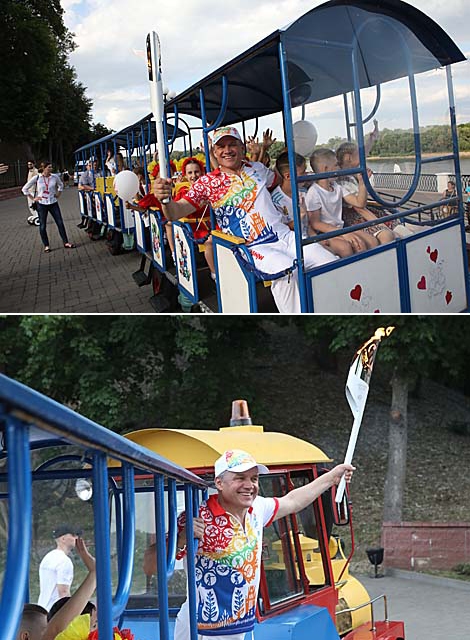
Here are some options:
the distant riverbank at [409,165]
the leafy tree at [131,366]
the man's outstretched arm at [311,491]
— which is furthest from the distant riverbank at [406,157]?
the leafy tree at [131,366]

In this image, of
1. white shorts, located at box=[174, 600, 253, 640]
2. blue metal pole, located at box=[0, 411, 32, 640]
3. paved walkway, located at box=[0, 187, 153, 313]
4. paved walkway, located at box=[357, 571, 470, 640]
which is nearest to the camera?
blue metal pole, located at box=[0, 411, 32, 640]

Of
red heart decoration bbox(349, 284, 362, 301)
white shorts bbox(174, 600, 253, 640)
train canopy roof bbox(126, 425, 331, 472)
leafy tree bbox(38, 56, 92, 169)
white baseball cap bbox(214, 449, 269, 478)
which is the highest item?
leafy tree bbox(38, 56, 92, 169)

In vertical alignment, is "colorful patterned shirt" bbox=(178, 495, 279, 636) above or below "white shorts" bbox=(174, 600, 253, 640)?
above

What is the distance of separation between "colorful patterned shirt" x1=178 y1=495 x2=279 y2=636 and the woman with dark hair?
8751 millimetres

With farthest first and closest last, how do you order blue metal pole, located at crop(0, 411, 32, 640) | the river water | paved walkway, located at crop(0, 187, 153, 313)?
paved walkway, located at crop(0, 187, 153, 313)
the river water
blue metal pole, located at crop(0, 411, 32, 640)

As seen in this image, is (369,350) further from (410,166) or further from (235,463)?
(410,166)

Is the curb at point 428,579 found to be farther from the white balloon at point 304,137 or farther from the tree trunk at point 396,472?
the white balloon at point 304,137

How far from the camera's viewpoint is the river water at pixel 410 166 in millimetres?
4730

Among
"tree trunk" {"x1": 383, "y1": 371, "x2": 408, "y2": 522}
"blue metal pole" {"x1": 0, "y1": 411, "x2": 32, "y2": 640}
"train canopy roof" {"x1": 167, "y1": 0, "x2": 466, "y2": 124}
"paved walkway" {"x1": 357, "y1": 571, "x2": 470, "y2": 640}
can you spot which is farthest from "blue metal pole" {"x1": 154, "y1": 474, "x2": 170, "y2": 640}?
"tree trunk" {"x1": 383, "y1": 371, "x2": 408, "y2": 522}

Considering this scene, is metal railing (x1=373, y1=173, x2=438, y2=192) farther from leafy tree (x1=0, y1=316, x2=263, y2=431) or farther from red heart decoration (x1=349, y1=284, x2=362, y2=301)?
leafy tree (x1=0, y1=316, x2=263, y2=431)

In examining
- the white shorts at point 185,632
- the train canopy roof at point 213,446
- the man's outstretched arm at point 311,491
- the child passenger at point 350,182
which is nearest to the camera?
the white shorts at point 185,632

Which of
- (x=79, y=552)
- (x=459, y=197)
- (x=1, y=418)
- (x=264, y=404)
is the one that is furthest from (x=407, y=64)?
(x=264, y=404)

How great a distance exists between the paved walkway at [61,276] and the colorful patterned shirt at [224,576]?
15.7 ft

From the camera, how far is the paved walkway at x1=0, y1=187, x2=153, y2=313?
819 centimetres
